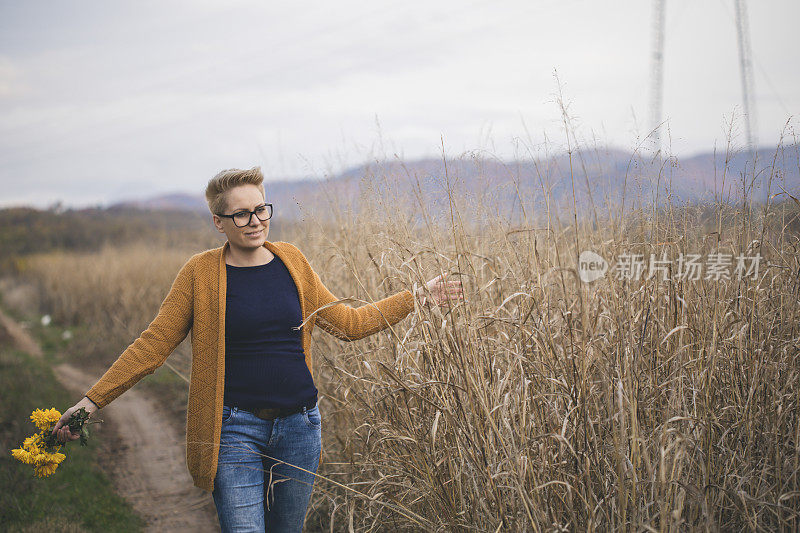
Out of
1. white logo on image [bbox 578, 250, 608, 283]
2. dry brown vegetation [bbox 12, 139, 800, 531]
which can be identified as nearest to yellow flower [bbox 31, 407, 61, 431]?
dry brown vegetation [bbox 12, 139, 800, 531]

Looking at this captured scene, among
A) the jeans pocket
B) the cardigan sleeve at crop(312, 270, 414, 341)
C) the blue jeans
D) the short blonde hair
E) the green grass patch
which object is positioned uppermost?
the short blonde hair

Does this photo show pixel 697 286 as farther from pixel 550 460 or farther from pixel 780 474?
pixel 550 460

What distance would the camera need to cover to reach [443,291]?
2170 millimetres

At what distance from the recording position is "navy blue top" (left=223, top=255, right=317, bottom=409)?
2.04 meters

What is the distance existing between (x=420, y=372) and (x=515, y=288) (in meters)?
0.67

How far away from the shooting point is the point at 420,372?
7.45ft

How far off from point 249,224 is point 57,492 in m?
3.20

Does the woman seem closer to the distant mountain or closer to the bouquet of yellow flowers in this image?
the bouquet of yellow flowers

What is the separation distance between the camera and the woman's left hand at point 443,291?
7.05 feet

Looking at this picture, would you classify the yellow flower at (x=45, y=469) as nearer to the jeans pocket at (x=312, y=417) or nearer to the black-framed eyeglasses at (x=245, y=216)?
the jeans pocket at (x=312, y=417)

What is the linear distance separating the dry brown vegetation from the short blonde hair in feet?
2.05

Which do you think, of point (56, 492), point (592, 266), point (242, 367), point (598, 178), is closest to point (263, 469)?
point (242, 367)

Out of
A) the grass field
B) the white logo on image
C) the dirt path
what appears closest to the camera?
the white logo on image

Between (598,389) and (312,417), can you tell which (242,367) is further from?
(598,389)
